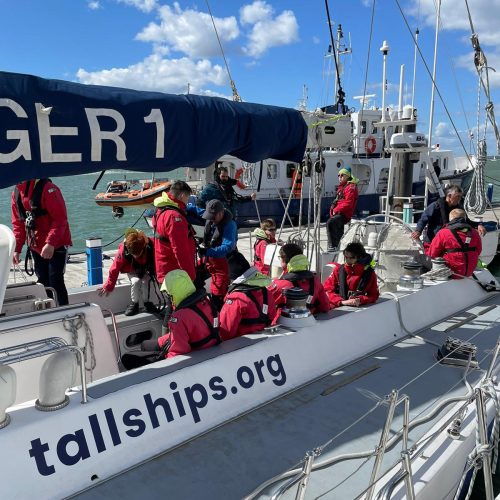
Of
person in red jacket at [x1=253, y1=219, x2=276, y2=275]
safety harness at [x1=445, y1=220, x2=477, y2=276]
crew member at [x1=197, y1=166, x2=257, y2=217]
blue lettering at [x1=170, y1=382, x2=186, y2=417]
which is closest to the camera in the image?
blue lettering at [x1=170, y1=382, x2=186, y2=417]

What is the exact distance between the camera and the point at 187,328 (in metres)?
3.15

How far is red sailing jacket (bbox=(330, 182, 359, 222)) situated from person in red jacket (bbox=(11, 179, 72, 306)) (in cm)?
533

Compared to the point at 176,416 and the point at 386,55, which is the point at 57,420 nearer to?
the point at 176,416

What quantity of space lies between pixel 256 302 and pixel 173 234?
961 millimetres

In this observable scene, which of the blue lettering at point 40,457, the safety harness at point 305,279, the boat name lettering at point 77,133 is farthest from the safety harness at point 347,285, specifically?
the blue lettering at point 40,457

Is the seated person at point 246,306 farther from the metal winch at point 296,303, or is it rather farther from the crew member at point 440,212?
the crew member at point 440,212

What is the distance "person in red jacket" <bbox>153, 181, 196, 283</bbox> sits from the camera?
13.2ft

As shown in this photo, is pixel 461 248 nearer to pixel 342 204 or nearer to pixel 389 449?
pixel 342 204

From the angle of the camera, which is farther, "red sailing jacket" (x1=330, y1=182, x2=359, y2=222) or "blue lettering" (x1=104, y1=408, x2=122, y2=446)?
"red sailing jacket" (x1=330, y1=182, x2=359, y2=222)

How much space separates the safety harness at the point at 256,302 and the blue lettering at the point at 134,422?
108 centimetres

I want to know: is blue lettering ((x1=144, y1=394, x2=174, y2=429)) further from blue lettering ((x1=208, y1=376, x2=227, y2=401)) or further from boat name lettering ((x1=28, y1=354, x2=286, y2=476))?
blue lettering ((x1=208, y1=376, x2=227, y2=401))

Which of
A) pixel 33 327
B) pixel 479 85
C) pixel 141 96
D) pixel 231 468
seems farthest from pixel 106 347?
pixel 479 85

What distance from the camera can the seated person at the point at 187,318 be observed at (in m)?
3.10

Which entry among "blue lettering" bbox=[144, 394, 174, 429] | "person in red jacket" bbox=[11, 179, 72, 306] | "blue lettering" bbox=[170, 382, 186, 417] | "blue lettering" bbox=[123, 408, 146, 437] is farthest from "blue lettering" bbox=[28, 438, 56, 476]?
"person in red jacket" bbox=[11, 179, 72, 306]
